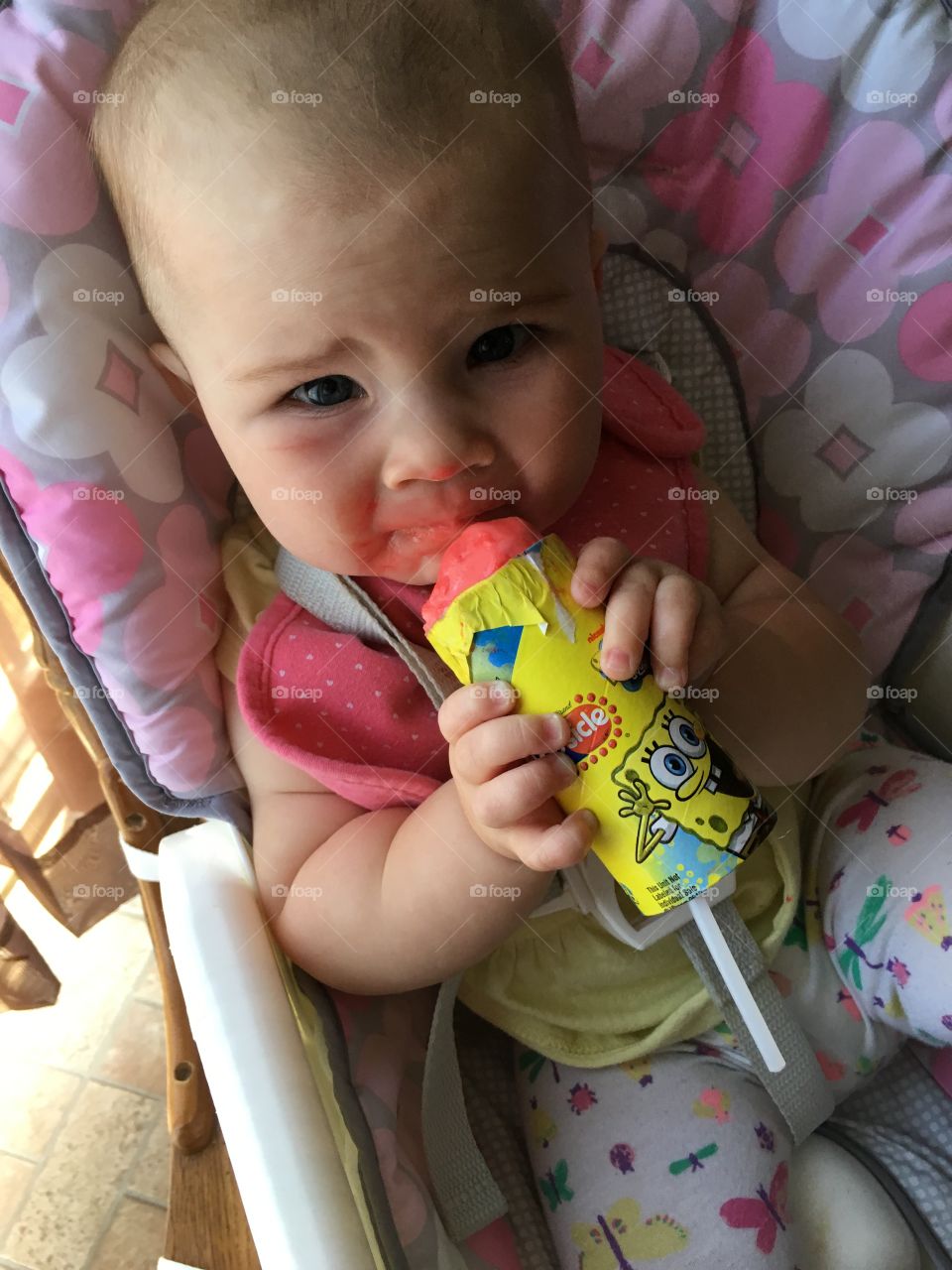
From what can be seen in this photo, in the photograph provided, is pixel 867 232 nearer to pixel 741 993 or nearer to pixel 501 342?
pixel 501 342

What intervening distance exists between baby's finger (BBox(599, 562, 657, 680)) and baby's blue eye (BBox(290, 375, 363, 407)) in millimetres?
189

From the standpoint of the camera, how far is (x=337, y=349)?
592 millimetres

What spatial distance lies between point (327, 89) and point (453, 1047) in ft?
2.03

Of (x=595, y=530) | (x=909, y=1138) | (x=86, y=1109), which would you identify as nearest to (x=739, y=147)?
(x=595, y=530)

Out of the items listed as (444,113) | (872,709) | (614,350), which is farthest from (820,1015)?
(444,113)

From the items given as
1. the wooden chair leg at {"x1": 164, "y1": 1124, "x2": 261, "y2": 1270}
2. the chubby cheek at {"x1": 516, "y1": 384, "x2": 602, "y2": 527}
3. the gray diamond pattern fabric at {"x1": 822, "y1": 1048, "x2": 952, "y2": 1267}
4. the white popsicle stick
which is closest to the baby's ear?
the chubby cheek at {"x1": 516, "y1": 384, "x2": 602, "y2": 527}

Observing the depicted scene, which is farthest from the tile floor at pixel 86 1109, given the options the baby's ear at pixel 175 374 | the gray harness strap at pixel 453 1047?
the baby's ear at pixel 175 374

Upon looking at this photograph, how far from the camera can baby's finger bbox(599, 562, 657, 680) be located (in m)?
0.55

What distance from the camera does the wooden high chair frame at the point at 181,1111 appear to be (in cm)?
79

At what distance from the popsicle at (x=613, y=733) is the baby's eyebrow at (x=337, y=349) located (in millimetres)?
134

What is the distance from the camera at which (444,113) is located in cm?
58

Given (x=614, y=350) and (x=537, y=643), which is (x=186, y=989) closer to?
(x=537, y=643)

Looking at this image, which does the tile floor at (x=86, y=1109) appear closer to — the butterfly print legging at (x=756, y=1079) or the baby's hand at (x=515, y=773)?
the butterfly print legging at (x=756, y=1079)

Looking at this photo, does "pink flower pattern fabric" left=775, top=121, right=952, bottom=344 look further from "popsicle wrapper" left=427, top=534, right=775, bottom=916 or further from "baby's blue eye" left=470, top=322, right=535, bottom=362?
"popsicle wrapper" left=427, top=534, right=775, bottom=916
